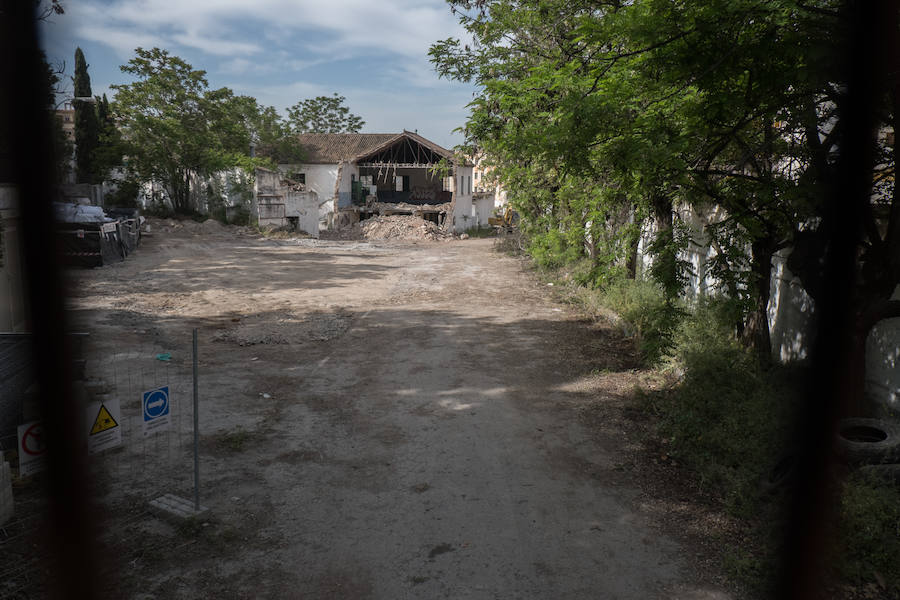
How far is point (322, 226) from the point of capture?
38.6 metres

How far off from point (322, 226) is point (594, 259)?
85.8ft

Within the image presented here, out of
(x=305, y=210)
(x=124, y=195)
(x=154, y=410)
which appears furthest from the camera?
(x=305, y=210)

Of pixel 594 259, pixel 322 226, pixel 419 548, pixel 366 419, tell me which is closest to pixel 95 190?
pixel 322 226

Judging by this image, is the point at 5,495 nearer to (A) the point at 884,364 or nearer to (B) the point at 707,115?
(B) the point at 707,115

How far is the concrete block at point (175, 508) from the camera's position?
15.9 ft

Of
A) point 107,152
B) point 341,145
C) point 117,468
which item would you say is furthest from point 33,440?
point 341,145

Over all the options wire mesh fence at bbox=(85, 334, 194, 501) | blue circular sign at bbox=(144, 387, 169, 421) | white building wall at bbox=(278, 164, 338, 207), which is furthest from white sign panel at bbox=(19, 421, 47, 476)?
white building wall at bbox=(278, 164, 338, 207)

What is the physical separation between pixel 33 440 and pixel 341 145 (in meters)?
43.2

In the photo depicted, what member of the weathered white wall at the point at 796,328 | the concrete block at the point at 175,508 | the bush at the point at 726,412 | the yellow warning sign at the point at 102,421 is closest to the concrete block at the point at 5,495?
the yellow warning sign at the point at 102,421

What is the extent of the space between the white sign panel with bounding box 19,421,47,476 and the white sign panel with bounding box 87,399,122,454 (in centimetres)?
30

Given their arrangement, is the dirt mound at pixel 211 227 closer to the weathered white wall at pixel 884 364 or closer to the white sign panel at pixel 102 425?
A: the white sign panel at pixel 102 425

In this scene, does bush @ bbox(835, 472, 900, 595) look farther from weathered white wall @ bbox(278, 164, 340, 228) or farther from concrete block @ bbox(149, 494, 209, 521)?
weathered white wall @ bbox(278, 164, 340, 228)

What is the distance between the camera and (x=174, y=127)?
3469 cm

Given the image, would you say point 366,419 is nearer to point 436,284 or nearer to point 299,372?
point 299,372
